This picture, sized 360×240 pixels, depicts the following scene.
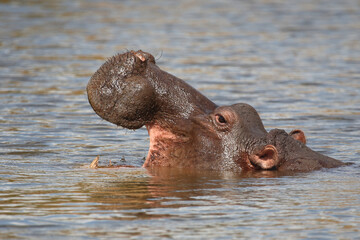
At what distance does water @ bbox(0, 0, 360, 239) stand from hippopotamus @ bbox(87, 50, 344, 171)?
0.68 feet

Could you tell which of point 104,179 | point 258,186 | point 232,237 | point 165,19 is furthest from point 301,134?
point 165,19

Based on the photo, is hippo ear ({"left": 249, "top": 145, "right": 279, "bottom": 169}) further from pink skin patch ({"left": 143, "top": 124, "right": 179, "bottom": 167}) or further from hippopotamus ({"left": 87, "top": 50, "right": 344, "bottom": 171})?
pink skin patch ({"left": 143, "top": 124, "right": 179, "bottom": 167})

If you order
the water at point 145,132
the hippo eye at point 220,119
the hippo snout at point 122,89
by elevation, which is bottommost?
the water at point 145,132

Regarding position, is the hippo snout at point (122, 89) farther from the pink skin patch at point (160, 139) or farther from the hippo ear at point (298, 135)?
the hippo ear at point (298, 135)

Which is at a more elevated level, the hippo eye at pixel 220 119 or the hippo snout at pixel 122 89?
the hippo snout at pixel 122 89

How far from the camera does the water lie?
7039 mm

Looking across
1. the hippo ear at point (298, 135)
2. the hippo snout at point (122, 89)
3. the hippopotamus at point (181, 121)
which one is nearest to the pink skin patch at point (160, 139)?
the hippopotamus at point (181, 121)

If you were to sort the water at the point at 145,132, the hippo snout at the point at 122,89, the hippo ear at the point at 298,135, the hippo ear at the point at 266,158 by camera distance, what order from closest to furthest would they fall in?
the water at the point at 145,132 < the hippo snout at the point at 122,89 < the hippo ear at the point at 266,158 < the hippo ear at the point at 298,135

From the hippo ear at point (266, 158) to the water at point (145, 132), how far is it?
0.16 metres

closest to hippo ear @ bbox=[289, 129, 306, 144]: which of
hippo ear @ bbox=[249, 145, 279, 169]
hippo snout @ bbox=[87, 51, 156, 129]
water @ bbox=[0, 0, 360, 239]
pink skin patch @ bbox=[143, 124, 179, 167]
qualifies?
water @ bbox=[0, 0, 360, 239]

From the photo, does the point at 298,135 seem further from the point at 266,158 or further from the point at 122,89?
the point at 122,89

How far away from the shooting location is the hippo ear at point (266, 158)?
9.02 metres

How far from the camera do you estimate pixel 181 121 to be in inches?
355

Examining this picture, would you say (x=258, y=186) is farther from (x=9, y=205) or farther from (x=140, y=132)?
(x=140, y=132)
